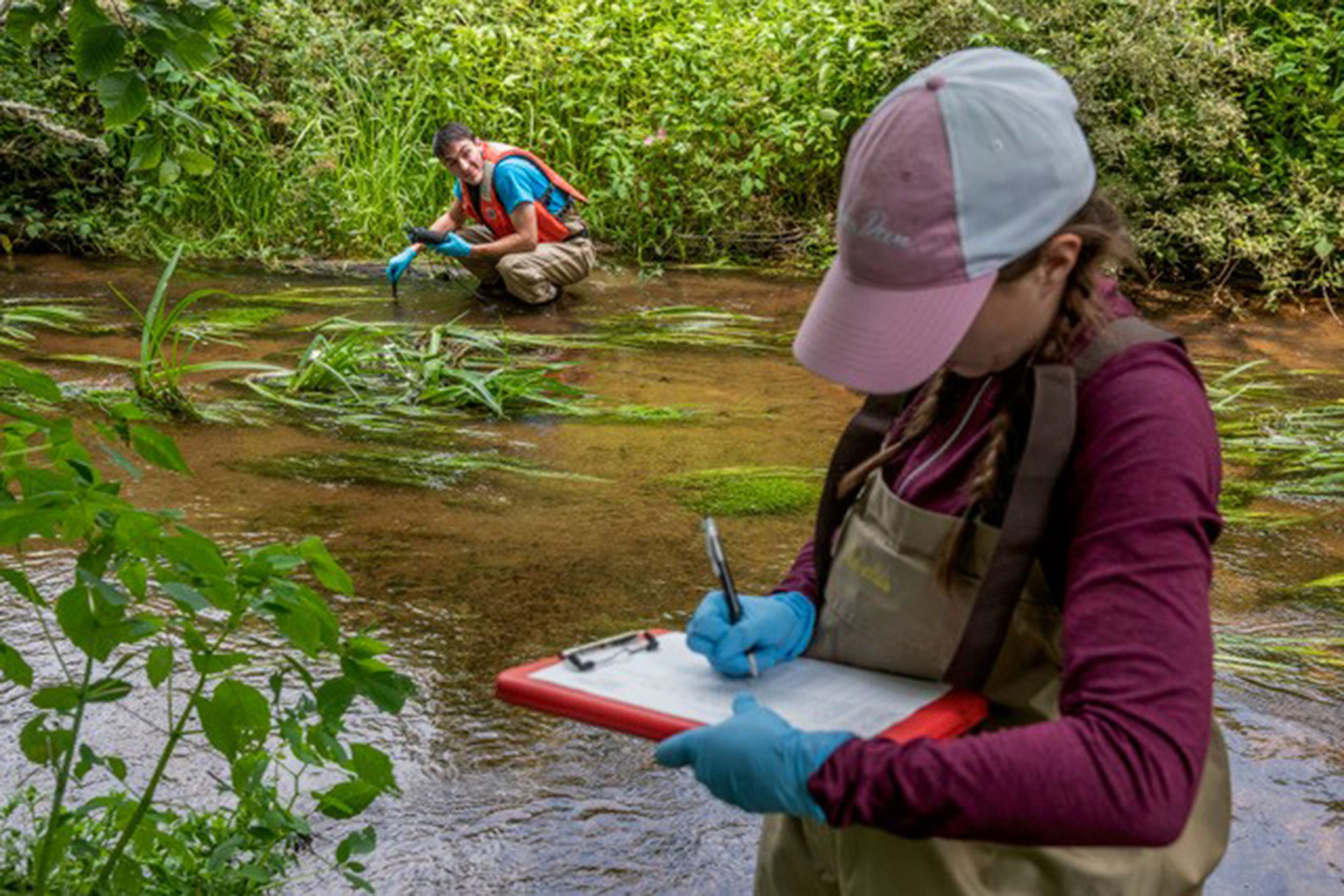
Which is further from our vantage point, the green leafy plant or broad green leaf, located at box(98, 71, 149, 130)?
broad green leaf, located at box(98, 71, 149, 130)

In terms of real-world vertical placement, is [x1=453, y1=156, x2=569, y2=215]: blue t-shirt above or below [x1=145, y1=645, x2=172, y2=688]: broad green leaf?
below

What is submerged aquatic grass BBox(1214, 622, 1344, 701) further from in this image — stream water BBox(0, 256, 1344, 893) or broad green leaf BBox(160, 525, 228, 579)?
broad green leaf BBox(160, 525, 228, 579)

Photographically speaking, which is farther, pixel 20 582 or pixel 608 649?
pixel 20 582

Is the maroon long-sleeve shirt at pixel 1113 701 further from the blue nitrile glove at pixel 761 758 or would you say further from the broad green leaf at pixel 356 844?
the broad green leaf at pixel 356 844

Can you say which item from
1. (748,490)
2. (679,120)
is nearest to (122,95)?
(748,490)

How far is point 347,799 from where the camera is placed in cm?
224

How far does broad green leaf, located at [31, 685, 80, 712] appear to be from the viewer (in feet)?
6.58

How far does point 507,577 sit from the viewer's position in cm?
418

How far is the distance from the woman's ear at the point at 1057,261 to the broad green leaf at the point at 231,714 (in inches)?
43.7

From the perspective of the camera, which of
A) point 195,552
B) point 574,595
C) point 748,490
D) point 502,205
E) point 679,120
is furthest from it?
point 679,120

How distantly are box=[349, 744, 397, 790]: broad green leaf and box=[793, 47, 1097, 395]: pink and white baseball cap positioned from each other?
981 millimetres

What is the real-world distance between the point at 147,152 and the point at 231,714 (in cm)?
89

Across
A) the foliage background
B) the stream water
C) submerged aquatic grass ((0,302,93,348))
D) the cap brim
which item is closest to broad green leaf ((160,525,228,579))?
the cap brim

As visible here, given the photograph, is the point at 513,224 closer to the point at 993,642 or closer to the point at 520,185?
the point at 520,185
